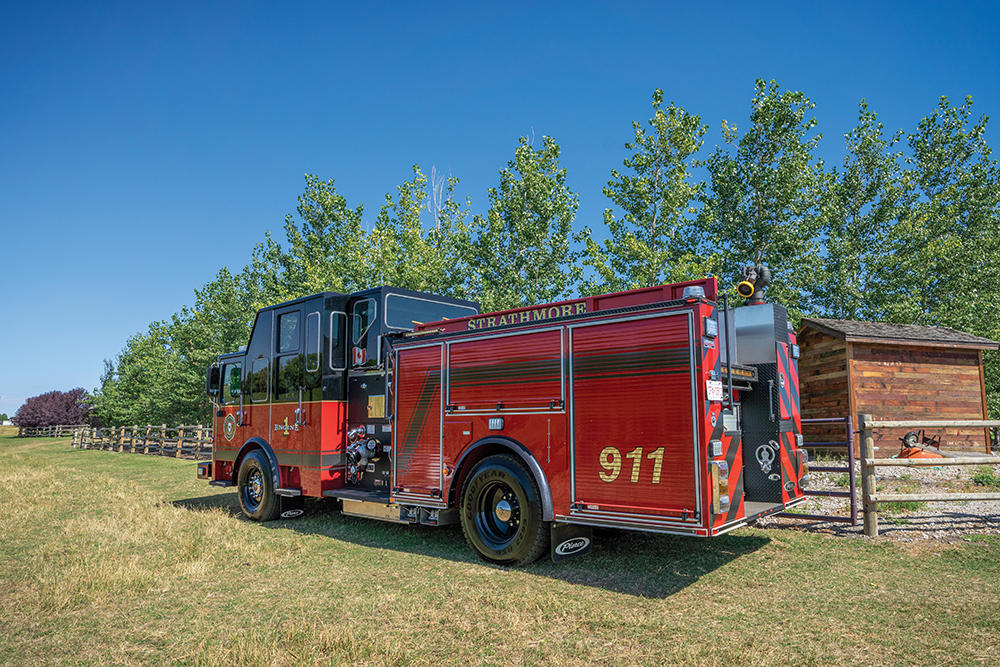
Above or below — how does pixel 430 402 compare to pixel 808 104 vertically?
below

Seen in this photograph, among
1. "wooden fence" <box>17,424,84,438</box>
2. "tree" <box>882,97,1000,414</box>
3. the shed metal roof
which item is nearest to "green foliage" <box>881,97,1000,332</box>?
"tree" <box>882,97,1000,414</box>

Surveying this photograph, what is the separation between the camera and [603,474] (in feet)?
19.0

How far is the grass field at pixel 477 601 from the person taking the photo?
4.16 m

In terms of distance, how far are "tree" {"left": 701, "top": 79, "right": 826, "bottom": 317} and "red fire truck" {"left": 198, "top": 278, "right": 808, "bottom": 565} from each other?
18941mm

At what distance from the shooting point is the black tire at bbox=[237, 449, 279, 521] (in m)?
9.46

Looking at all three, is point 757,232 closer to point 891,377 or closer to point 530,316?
point 891,377

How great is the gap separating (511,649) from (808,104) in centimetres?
2754

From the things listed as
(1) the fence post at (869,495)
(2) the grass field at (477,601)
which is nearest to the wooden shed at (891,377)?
(1) the fence post at (869,495)

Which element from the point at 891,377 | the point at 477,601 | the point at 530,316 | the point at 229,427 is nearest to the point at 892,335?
the point at 891,377

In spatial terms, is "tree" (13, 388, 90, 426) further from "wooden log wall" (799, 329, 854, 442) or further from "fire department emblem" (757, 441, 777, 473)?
"fire department emblem" (757, 441, 777, 473)

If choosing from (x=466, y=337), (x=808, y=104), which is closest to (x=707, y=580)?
(x=466, y=337)

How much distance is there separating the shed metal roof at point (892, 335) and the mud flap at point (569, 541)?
41.2ft

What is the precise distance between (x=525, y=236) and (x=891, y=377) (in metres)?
14.4

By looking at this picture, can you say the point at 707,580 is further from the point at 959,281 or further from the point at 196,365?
the point at 196,365
